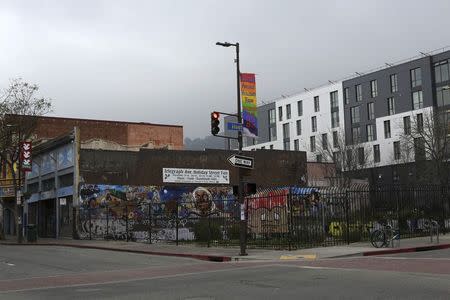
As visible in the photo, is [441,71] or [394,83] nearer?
[441,71]

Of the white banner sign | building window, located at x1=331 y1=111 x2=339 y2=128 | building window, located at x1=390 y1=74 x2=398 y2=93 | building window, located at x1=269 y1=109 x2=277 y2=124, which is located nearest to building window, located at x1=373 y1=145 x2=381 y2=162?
building window, located at x1=331 y1=111 x2=339 y2=128

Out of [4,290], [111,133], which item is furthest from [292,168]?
[4,290]

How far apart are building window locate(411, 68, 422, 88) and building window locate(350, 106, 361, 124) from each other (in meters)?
11.2

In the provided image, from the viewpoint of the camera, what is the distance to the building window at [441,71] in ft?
250

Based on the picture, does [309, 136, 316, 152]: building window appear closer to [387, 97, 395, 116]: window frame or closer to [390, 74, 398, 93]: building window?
[387, 97, 395, 116]: window frame

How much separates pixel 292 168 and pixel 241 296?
39464 millimetres

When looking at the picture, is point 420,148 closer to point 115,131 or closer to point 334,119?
point 115,131

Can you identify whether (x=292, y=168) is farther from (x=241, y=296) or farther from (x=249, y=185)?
(x=241, y=296)

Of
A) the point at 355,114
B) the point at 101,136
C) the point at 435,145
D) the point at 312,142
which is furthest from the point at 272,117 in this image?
the point at 101,136

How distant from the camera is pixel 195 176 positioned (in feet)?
147

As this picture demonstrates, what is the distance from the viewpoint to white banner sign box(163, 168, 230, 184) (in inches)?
1722

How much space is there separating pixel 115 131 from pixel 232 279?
135 ft

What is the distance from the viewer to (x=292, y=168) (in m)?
50.7

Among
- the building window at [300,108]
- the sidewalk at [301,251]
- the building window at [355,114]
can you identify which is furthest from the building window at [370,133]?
the sidewalk at [301,251]
